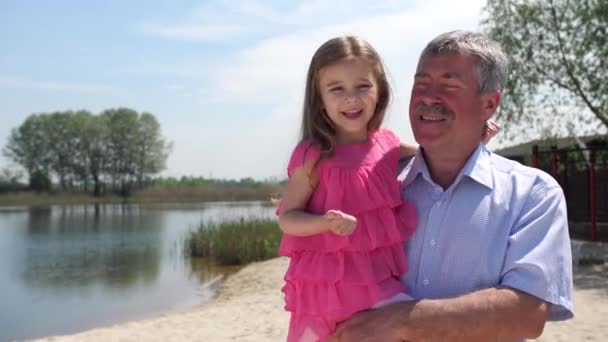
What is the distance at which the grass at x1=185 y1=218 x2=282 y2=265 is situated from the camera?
17.8 m

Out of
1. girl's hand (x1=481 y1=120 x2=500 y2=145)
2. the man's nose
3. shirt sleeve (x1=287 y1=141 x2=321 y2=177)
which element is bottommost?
shirt sleeve (x1=287 y1=141 x2=321 y2=177)

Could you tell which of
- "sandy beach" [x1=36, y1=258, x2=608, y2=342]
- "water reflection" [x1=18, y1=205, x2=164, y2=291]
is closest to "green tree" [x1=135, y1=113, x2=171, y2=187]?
"water reflection" [x1=18, y1=205, x2=164, y2=291]

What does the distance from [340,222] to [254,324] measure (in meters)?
7.03

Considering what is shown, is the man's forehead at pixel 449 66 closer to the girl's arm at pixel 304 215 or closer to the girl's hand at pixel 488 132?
the girl's hand at pixel 488 132

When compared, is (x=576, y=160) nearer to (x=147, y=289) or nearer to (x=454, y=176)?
(x=147, y=289)

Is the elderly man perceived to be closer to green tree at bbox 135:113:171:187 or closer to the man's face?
the man's face

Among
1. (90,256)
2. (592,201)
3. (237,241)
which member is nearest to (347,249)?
(592,201)


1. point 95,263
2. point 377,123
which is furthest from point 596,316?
point 95,263

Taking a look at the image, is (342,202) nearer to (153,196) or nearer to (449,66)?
(449,66)

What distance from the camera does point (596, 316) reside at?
24.7 ft

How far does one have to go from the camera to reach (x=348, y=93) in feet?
7.26

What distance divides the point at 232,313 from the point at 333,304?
26.2 ft

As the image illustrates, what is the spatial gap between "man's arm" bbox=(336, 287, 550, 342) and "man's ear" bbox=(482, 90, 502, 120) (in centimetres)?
56

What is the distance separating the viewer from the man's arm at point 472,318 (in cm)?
175
